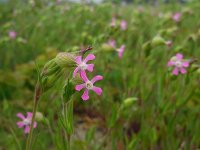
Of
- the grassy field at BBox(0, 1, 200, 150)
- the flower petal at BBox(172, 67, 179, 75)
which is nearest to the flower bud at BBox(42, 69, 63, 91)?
the grassy field at BBox(0, 1, 200, 150)

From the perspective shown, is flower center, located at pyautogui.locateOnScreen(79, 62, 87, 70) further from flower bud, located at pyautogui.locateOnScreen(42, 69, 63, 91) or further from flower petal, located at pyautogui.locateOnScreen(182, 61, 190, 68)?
flower petal, located at pyautogui.locateOnScreen(182, 61, 190, 68)

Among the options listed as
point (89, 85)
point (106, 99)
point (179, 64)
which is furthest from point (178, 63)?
point (89, 85)

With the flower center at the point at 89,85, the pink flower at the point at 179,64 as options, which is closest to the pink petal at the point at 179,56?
the pink flower at the point at 179,64

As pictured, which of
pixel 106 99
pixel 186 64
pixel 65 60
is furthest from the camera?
pixel 106 99

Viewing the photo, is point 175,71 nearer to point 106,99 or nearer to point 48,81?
point 106,99

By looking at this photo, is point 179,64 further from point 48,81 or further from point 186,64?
point 48,81

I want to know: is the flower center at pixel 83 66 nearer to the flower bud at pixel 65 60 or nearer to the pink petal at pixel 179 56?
the flower bud at pixel 65 60

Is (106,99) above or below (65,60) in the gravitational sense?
below

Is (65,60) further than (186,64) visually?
No

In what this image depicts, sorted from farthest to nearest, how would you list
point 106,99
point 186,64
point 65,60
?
point 106,99 → point 186,64 → point 65,60

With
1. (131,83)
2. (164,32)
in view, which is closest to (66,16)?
(164,32)
